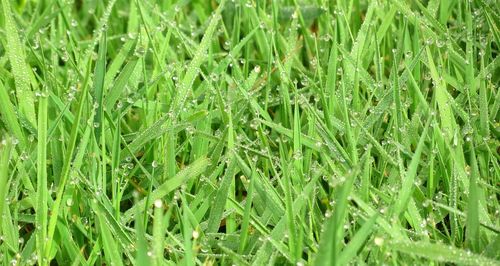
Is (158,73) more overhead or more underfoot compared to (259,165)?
more overhead

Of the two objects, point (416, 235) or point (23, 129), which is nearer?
point (416, 235)

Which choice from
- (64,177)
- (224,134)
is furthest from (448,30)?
(64,177)

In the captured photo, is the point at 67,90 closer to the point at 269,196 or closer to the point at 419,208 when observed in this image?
the point at 269,196

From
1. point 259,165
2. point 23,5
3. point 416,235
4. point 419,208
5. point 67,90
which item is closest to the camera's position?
point 416,235

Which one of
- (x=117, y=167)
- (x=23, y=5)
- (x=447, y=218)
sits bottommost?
(x=447, y=218)

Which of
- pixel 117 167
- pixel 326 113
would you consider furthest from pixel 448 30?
pixel 117 167

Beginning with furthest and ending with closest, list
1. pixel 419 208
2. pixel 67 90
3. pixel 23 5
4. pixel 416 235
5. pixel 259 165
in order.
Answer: pixel 23 5 → pixel 67 90 → pixel 259 165 → pixel 419 208 → pixel 416 235
